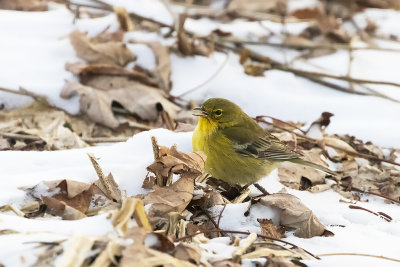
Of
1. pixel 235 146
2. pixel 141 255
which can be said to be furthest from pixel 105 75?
pixel 141 255

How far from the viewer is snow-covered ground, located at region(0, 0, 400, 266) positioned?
3826 millimetres

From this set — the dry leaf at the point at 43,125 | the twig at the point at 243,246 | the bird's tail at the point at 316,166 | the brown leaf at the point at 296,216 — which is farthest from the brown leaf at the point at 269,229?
the dry leaf at the point at 43,125

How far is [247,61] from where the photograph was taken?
8.16 m

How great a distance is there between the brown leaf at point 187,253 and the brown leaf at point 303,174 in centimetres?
239

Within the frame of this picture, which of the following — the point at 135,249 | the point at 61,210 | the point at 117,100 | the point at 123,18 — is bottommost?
the point at 117,100

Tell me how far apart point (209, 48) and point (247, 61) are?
0.60m

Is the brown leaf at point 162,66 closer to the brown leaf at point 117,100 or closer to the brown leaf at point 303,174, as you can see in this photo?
the brown leaf at point 117,100

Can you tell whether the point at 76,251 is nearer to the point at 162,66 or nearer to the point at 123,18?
the point at 162,66

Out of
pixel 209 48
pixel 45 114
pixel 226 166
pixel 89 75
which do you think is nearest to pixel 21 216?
pixel 226 166

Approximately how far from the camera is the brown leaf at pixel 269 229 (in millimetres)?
3932

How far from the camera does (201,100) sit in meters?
7.21

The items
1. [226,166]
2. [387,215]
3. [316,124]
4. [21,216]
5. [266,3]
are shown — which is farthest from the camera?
[266,3]

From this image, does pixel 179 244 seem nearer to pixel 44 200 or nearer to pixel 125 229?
pixel 125 229

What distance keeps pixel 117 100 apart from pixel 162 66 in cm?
98
